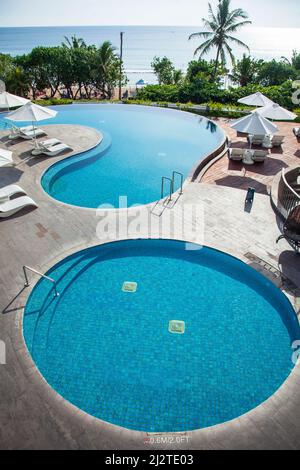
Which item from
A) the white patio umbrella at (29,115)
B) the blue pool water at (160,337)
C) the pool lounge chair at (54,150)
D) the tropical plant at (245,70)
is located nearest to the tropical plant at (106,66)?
the tropical plant at (245,70)

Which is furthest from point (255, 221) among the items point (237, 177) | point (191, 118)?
point (191, 118)

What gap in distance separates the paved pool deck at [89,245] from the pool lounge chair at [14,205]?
1.00 feet

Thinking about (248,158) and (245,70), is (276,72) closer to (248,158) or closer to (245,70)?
(245,70)

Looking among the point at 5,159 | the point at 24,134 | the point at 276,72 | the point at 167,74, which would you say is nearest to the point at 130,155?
the point at 24,134

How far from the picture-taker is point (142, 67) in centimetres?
10544

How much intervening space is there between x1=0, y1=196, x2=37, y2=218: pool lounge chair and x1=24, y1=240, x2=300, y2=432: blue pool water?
3.82 meters

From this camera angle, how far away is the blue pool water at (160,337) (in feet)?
23.0

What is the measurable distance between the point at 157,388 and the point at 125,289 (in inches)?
128

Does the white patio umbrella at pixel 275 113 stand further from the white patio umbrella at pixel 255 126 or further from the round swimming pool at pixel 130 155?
the white patio umbrella at pixel 255 126

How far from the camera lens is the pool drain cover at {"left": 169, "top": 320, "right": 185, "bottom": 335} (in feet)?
27.8

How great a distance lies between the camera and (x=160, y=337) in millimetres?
8305

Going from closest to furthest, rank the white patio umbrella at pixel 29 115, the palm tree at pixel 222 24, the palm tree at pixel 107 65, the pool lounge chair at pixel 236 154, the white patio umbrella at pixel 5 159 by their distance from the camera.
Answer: the white patio umbrella at pixel 5 159, the white patio umbrella at pixel 29 115, the pool lounge chair at pixel 236 154, the palm tree at pixel 222 24, the palm tree at pixel 107 65

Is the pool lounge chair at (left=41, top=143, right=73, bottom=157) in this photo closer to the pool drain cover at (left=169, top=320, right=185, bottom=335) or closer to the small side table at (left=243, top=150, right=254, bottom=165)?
the small side table at (left=243, top=150, right=254, bottom=165)
